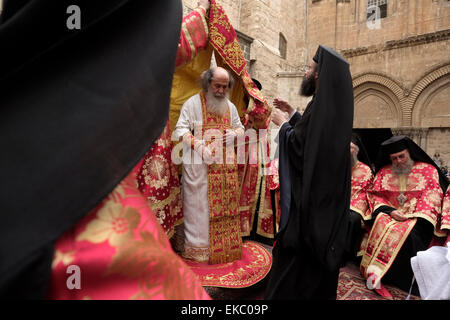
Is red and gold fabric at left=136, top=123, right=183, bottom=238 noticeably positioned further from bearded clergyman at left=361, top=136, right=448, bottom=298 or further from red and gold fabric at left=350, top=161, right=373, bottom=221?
red and gold fabric at left=350, top=161, right=373, bottom=221

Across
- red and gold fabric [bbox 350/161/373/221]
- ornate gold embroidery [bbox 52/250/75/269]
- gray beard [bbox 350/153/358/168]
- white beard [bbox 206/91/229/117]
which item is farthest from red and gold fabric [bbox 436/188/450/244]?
ornate gold embroidery [bbox 52/250/75/269]

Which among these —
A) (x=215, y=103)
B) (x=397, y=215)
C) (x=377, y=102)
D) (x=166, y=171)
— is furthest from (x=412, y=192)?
(x=377, y=102)

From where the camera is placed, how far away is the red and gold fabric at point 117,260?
55 centimetres

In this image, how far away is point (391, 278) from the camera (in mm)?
3418

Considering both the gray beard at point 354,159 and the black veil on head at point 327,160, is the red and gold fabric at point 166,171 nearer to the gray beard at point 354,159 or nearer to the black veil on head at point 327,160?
the black veil on head at point 327,160

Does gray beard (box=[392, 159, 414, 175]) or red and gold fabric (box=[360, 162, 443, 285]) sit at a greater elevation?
gray beard (box=[392, 159, 414, 175])

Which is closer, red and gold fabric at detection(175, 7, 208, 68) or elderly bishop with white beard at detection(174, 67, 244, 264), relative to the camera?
red and gold fabric at detection(175, 7, 208, 68)

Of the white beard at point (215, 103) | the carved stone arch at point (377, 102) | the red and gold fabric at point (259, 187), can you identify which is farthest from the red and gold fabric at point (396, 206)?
the carved stone arch at point (377, 102)

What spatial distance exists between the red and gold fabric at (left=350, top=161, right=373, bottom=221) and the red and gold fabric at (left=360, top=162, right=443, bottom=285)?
103 millimetres

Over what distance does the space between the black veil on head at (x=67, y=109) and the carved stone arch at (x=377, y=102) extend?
1626 centimetres

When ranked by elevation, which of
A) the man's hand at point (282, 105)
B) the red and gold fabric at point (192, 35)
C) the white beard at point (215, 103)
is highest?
the red and gold fabric at point (192, 35)

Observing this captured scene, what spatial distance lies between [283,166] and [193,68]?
186cm

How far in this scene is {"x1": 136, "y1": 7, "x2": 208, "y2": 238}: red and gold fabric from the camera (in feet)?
8.52
